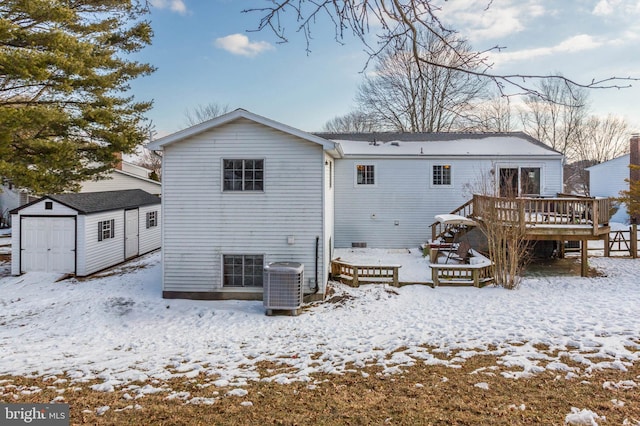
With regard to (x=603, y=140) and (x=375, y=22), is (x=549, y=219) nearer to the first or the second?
(x=375, y=22)

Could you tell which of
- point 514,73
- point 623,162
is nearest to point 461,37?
point 514,73

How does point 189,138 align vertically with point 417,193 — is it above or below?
above

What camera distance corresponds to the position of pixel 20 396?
4.84m

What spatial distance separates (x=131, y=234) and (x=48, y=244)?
341 cm

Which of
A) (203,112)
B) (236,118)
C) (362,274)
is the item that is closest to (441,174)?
(362,274)

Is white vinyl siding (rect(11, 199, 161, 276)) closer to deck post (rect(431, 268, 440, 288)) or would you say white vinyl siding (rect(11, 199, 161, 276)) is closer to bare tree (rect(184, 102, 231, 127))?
deck post (rect(431, 268, 440, 288))

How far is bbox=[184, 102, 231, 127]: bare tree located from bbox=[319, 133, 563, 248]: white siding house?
90.7 feet

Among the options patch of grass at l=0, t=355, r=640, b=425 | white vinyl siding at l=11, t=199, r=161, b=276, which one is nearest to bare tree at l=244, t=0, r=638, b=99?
patch of grass at l=0, t=355, r=640, b=425

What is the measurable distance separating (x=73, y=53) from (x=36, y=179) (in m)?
4.36

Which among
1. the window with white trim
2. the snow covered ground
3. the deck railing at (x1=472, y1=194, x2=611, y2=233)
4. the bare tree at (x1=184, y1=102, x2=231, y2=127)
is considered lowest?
the snow covered ground

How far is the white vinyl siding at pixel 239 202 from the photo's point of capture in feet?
33.3

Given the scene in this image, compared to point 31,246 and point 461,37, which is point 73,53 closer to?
point 31,246

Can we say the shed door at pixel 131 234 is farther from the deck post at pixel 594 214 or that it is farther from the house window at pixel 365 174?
the deck post at pixel 594 214

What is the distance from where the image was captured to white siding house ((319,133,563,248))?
634 inches
